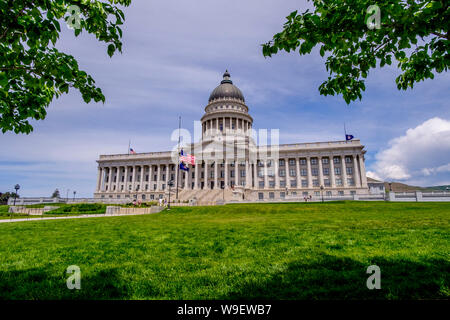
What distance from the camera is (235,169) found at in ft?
245

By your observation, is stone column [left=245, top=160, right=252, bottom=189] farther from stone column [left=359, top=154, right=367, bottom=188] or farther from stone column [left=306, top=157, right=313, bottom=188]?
stone column [left=359, top=154, right=367, bottom=188]

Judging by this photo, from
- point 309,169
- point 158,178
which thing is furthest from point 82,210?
point 309,169

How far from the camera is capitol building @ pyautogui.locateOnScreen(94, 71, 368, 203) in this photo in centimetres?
7019

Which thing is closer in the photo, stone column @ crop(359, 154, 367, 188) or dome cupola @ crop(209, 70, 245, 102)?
stone column @ crop(359, 154, 367, 188)

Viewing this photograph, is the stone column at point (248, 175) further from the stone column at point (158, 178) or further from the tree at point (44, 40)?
the tree at point (44, 40)

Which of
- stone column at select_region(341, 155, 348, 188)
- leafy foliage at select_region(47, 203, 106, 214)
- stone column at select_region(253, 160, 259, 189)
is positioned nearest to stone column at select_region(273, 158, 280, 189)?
stone column at select_region(253, 160, 259, 189)

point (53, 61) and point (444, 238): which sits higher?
point (53, 61)

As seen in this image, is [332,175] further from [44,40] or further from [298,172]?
[44,40]

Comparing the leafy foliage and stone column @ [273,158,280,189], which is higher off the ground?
stone column @ [273,158,280,189]

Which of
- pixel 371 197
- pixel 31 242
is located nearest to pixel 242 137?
pixel 371 197

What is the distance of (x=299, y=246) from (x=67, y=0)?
8127 mm

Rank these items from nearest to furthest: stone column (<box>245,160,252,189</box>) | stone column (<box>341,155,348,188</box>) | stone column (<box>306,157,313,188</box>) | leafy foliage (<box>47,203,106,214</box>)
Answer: leafy foliage (<box>47,203,106,214</box>), stone column (<box>341,155,348,188</box>), stone column (<box>245,160,252,189</box>), stone column (<box>306,157,313,188</box>)

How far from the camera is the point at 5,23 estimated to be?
13.9 feet
